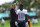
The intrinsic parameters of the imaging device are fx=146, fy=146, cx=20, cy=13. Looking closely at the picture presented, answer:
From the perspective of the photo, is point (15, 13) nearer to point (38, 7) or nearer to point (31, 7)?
point (38, 7)

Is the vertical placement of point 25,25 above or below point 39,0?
below

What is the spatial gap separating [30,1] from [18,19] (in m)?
27.9

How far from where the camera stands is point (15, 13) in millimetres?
7059

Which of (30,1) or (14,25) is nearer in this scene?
(14,25)

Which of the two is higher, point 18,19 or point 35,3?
point 35,3

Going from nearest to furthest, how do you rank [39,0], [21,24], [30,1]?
[21,24], [39,0], [30,1]

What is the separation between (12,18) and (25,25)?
0.71m

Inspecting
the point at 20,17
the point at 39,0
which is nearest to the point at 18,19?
the point at 20,17

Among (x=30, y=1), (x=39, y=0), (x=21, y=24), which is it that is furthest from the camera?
(x=30, y=1)

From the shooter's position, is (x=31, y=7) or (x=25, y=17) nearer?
(x=25, y=17)

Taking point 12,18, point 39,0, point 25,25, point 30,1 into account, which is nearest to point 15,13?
point 12,18

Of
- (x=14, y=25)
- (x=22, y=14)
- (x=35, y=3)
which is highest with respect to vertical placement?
(x=35, y=3)

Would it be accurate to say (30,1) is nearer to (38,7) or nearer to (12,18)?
(38,7)

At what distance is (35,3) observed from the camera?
107ft
